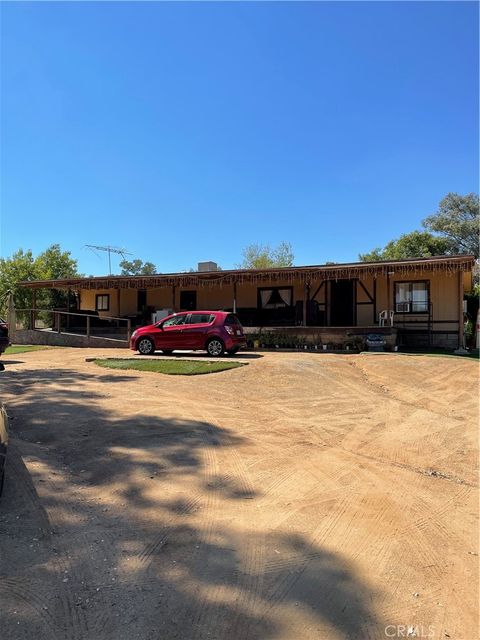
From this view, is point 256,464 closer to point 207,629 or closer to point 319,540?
point 319,540

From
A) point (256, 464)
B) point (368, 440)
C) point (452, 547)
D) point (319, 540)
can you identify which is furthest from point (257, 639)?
point (368, 440)

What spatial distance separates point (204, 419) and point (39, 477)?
9.30ft

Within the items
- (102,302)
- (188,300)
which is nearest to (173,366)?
(188,300)

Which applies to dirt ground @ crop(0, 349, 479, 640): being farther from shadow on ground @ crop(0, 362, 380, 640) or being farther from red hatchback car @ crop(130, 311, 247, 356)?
red hatchback car @ crop(130, 311, 247, 356)

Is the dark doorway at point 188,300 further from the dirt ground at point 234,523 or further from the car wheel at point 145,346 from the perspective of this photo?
the dirt ground at point 234,523

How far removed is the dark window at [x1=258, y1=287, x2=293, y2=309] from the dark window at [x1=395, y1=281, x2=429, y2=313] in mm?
4855

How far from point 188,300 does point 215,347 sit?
32.2ft

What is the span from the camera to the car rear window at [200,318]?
15734mm

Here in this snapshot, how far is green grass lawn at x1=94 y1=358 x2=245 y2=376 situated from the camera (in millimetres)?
11579

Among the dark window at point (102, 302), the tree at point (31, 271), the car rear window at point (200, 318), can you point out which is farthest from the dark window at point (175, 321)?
the tree at point (31, 271)

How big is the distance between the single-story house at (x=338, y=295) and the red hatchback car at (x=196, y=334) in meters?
3.68

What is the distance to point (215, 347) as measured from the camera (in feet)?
51.2

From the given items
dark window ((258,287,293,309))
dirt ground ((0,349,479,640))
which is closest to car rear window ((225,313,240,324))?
dark window ((258,287,293,309))

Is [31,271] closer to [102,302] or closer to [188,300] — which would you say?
[102,302]
